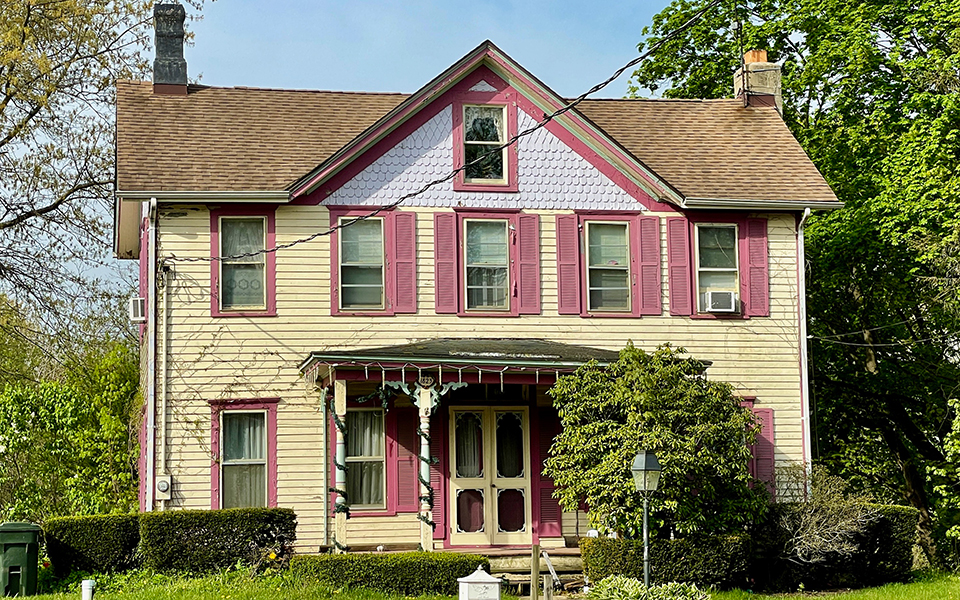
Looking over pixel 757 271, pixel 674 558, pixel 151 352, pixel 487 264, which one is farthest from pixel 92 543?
pixel 757 271

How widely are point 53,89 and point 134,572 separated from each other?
13.1m

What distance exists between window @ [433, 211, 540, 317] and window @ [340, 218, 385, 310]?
2.97ft

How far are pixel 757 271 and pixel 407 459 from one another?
6526 millimetres

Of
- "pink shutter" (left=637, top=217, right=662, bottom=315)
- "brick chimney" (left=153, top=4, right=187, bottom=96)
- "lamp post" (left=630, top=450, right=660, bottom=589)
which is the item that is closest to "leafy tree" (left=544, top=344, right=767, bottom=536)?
"lamp post" (left=630, top=450, right=660, bottom=589)

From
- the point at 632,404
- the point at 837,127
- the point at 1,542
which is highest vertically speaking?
the point at 837,127

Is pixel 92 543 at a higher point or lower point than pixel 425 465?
lower

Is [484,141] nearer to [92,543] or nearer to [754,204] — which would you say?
[754,204]

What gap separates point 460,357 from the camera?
54.6 feet

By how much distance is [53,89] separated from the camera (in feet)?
82.3

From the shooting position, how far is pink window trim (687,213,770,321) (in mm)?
19562

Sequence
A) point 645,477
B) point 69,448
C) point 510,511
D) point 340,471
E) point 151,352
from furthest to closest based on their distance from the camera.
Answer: point 69,448
point 510,511
point 151,352
point 340,471
point 645,477

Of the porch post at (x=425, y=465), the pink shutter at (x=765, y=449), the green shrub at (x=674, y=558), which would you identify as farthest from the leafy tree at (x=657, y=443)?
the pink shutter at (x=765, y=449)

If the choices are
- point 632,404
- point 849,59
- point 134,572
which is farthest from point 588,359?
point 849,59

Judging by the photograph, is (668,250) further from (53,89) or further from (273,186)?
(53,89)
